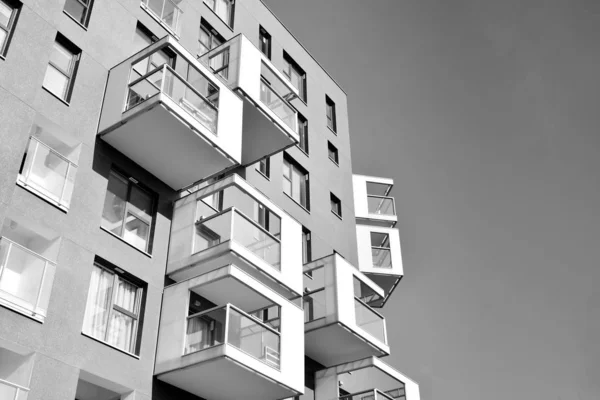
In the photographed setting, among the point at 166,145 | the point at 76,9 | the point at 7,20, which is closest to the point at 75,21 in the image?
the point at 76,9

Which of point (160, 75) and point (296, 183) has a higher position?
point (296, 183)

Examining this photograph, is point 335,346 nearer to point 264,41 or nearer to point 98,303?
point 98,303

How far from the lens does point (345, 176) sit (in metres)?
26.2

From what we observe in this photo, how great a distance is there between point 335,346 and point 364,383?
10.0 ft

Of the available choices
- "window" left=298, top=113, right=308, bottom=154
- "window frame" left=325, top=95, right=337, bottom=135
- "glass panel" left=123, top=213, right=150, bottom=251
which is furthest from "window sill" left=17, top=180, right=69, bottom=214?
"window frame" left=325, top=95, right=337, bottom=135

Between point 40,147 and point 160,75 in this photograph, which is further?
point 160,75

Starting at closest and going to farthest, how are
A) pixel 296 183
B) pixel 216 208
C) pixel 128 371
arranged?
1. pixel 128 371
2. pixel 216 208
3. pixel 296 183

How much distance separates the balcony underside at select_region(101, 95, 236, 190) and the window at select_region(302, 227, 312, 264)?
5.86 metres

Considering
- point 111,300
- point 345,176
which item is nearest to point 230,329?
point 111,300

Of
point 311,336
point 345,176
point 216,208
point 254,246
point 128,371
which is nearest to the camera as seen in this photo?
point 128,371

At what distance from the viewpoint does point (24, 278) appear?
12.8 metres

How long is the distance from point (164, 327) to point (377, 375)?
28.2ft

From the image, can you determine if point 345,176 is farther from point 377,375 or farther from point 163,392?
point 163,392

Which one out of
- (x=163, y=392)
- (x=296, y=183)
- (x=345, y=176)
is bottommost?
(x=163, y=392)
